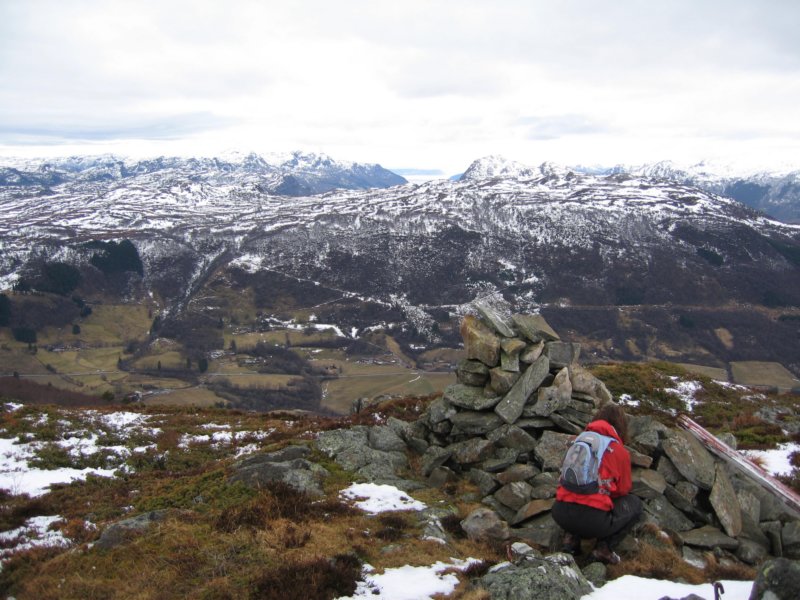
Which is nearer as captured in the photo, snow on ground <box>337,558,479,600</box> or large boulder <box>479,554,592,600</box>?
→ large boulder <box>479,554,592,600</box>

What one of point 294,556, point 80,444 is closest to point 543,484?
point 294,556

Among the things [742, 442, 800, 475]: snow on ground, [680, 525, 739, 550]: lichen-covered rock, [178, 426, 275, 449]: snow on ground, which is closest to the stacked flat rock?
[680, 525, 739, 550]: lichen-covered rock

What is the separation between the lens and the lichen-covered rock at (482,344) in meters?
24.9

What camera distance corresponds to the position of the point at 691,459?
17453 millimetres

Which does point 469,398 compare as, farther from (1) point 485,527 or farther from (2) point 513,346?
(1) point 485,527

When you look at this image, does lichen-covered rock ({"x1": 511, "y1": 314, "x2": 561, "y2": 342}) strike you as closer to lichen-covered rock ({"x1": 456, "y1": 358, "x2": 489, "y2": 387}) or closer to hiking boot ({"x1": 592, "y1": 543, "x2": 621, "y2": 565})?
lichen-covered rock ({"x1": 456, "y1": 358, "x2": 489, "y2": 387})

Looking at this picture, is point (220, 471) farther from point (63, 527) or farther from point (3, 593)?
point (3, 593)

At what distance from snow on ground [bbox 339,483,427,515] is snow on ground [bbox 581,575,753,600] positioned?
307 inches

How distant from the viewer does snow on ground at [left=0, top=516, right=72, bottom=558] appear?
622 inches

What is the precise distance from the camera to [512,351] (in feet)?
80.0

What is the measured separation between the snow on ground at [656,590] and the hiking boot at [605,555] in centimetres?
126

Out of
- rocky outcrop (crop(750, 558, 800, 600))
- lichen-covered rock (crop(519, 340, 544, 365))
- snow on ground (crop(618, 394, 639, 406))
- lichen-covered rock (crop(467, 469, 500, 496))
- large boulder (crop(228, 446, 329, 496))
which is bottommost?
snow on ground (crop(618, 394, 639, 406))

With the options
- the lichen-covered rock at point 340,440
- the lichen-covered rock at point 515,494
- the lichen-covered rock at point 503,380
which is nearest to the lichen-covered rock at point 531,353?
the lichen-covered rock at point 503,380

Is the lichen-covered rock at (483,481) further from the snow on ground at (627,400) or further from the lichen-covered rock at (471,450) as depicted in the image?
the snow on ground at (627,400)
